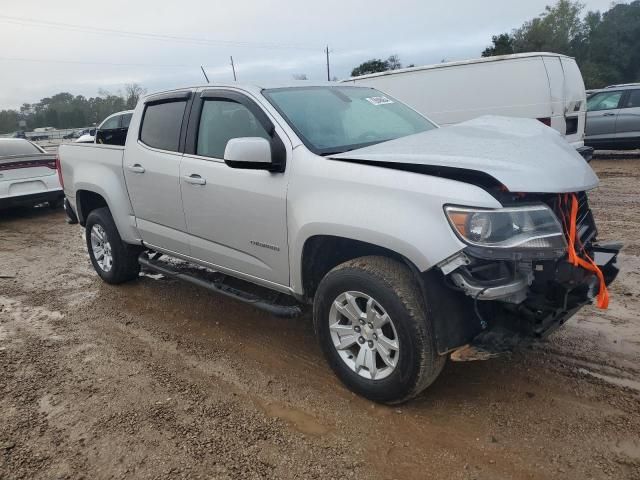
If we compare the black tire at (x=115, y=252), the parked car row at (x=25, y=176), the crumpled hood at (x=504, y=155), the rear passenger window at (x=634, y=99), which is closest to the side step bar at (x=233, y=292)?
the black tire at (x=115, y=252)

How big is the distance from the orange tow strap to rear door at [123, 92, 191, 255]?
2.88 m

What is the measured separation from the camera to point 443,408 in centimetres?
317

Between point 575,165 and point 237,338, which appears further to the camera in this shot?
point 237,338

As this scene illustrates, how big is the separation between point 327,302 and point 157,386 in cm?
134

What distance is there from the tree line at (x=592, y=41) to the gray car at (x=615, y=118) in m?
28.3

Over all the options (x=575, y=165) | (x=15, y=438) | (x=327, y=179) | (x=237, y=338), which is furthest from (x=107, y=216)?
(x=575, y=165)

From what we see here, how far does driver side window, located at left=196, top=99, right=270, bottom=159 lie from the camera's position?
3863mm

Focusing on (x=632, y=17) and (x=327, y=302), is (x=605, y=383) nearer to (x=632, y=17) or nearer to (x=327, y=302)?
(x=327, y=302)

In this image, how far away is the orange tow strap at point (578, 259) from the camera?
277cm

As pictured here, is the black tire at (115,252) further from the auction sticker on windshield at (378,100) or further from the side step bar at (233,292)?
the auction sticker on windshield at (378,100)

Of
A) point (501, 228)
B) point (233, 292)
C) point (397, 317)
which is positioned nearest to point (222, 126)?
point (233, 292)

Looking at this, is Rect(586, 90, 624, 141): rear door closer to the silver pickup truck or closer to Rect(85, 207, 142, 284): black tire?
the silver pickup truck

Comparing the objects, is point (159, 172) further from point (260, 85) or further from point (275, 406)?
point (275, 406)

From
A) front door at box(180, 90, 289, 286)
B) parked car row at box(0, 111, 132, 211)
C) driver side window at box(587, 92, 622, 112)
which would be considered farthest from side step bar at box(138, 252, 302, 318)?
driver side window at box(587, 92, 622, 112)
